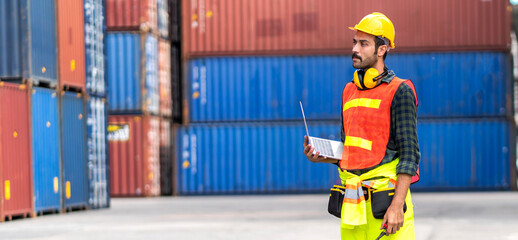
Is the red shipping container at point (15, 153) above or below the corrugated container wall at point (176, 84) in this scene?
below

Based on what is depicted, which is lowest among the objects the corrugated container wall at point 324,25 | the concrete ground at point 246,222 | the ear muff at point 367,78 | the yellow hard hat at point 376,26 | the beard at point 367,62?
the concrete ground at point 246,222

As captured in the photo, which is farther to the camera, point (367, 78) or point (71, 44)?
point (71, 44)

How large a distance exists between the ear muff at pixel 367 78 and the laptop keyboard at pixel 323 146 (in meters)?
0.34

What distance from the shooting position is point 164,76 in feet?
102

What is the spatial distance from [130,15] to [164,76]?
2.51 meters

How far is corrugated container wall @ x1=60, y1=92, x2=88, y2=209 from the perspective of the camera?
21672 mm

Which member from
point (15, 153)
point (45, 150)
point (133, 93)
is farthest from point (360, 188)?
point (133, 93)

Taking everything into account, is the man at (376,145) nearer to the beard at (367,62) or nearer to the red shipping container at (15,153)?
the beard at (367,62)

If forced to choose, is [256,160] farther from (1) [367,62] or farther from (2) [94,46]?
(1) [367,62]

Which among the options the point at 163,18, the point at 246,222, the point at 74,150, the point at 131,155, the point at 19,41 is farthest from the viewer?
the point at 163,18

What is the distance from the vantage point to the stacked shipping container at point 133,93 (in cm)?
2977

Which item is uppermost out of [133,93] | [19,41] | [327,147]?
[19,41]

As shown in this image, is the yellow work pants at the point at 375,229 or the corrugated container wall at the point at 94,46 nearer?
the yellow work pants at the point at 375,229

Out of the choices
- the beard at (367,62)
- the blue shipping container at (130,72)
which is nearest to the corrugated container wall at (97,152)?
the blue shipping container at (130,72)
